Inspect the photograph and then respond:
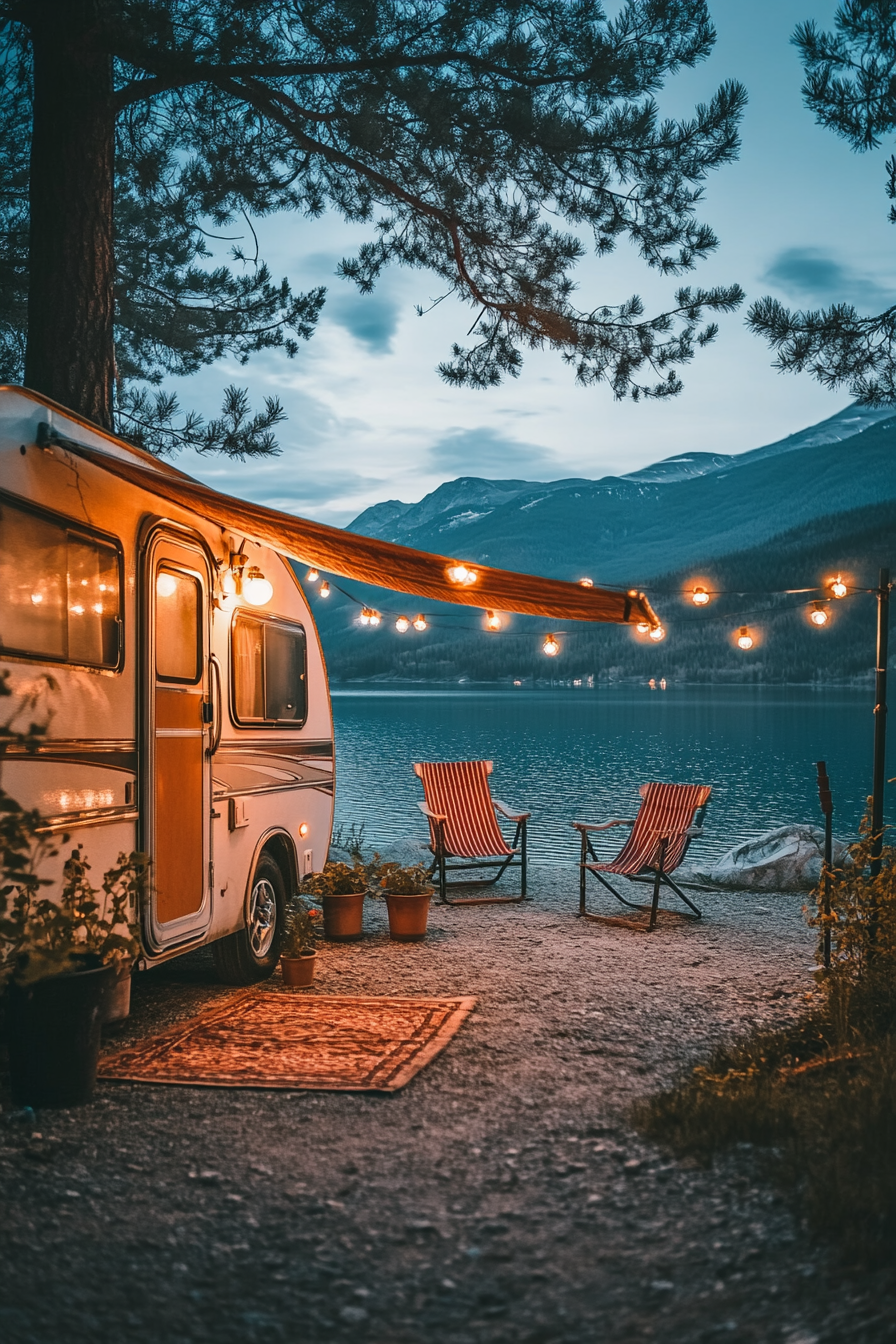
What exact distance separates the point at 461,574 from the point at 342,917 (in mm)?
2511

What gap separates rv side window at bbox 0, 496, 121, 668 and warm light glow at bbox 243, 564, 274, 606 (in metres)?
1.52

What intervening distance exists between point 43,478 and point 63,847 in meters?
1.31

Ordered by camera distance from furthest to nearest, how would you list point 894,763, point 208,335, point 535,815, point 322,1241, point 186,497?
point 894,763 → point 535,815 → point 208,335 → point 186,497 → point 322,1241

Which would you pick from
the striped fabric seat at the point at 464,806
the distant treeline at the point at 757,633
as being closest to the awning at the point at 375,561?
the striped fabric seat at the point at 464,806

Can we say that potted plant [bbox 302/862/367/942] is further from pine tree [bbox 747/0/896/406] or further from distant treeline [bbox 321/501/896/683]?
distant treeline [bbox 321/501/896/683]

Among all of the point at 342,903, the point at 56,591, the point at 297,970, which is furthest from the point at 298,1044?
the point at 342,903

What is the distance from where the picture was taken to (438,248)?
8.27 m

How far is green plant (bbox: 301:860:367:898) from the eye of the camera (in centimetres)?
673

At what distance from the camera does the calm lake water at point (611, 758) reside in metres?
24.0

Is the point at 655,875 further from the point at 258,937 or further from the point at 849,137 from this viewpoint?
the point at 849,137

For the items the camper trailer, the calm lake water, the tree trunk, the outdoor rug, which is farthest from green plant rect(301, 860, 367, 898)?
the calm lake water

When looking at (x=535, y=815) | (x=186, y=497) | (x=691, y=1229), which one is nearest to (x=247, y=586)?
(x=186, y=497)

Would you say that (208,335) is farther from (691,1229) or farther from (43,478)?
(691,1229)

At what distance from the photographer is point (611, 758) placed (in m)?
41.8
